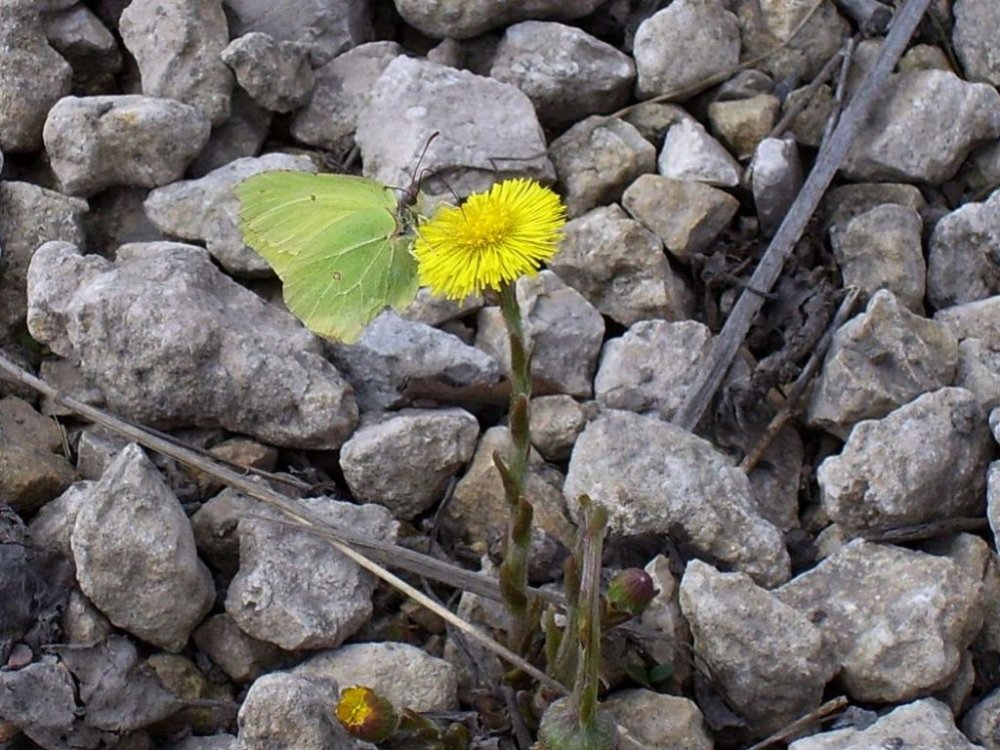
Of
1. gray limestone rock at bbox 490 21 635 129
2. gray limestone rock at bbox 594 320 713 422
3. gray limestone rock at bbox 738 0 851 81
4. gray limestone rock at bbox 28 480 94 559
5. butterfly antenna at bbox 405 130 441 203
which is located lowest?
gray limestone rock at bbox 28 480 94 559

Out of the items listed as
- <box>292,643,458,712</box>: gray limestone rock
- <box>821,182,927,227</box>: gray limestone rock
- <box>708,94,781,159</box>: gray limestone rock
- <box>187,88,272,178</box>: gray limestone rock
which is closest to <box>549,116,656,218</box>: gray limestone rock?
<box>708,94,781,159</box>: gray limestone rock

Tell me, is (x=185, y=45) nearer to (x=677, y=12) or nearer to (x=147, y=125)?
(x=147, y=125)

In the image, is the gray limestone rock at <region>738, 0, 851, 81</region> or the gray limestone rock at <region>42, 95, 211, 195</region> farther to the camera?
the gray limestone rock at <region>738, 0, 851, 81</region>

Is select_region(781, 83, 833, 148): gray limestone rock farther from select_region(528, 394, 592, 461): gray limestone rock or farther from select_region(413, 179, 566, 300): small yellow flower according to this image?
select_region(413, 179, 566, 300): small yellow flower

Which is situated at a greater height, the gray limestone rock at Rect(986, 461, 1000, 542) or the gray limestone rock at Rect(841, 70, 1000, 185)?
the gray limestone rock at Rect(841, 70, 1000, 185)

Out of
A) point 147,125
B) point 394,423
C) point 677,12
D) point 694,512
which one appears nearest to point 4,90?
point 147,125

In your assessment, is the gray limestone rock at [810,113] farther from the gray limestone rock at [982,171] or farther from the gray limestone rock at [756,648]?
the gray limestone rock at [756,648]

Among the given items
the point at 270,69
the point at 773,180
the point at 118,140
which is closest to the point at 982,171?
the point at 773,180
